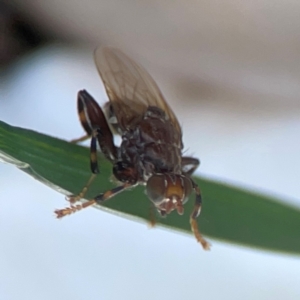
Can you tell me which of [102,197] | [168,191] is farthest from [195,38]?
[102,197]

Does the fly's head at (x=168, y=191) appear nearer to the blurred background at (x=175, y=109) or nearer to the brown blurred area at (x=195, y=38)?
the blurred background at (x=175, y=109)

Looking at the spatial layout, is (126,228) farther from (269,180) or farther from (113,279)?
(269,180)

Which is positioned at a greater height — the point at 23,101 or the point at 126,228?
the point at 23,101

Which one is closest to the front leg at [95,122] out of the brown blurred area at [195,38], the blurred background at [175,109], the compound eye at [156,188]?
the compound eye at [156,188]

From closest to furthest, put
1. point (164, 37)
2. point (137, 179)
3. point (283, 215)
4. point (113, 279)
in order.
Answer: point (283, 215)
point (137, 179)
point (113, 279)
point (164, 37)

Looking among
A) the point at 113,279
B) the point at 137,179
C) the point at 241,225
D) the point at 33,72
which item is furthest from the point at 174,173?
the point at 33,72

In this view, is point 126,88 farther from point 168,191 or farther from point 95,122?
point 168,191

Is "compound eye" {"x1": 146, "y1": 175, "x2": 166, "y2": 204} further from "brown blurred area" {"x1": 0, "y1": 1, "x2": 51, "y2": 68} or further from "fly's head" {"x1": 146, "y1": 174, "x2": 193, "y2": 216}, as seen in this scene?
"brown blurred area" {"x1": 0, "y1": 1, "x2": 51, "y2": 68}
